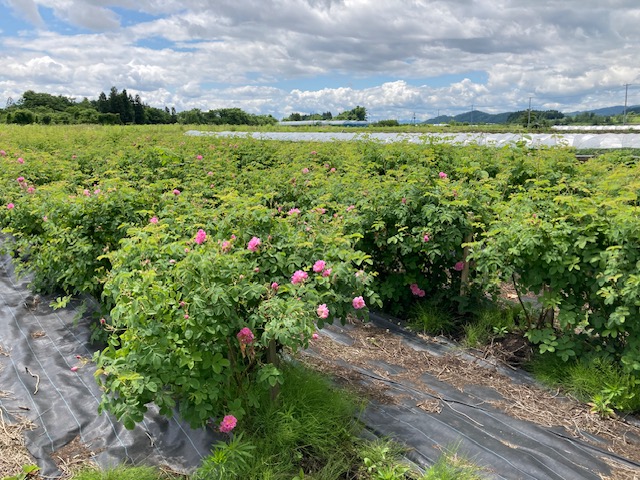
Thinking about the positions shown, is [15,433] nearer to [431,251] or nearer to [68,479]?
[68,479]

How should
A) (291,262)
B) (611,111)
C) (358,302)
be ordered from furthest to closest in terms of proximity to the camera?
(611,111), (291,262), (358,302)

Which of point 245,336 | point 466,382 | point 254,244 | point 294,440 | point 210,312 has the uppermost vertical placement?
point 254,244

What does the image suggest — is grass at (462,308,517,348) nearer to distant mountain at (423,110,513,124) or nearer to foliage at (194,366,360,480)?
foliage at (194,366,360,480)

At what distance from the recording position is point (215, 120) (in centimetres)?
3494

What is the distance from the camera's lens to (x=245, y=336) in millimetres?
2139

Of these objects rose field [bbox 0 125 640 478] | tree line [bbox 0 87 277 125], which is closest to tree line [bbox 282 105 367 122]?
tree line [bbox 0 87 277 125]

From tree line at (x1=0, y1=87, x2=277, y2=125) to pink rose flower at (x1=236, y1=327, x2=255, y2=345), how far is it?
32714 mm

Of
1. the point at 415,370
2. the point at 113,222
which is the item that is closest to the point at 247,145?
the point at 113,222

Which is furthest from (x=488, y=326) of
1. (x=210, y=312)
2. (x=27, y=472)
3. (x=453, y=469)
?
(x=27, y=472)

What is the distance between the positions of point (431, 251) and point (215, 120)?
33.3 m

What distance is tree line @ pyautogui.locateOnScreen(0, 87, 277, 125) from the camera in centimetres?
3350

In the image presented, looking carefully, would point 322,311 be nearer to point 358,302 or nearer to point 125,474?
point 358,302

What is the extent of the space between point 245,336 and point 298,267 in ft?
1.69

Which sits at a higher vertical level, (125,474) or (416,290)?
(416,290)
